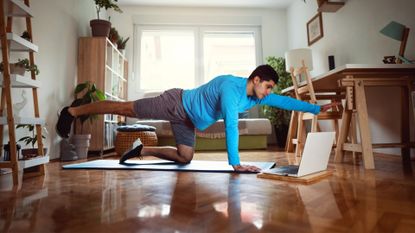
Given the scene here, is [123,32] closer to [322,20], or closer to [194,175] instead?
[322,20]

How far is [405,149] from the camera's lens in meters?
2.26

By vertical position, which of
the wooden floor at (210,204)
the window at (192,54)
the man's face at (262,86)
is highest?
the window at (192,54)

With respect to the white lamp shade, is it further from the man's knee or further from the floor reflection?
the floor reflection

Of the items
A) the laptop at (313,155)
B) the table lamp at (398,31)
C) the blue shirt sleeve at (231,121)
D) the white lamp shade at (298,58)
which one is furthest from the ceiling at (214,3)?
the laptop at (313,155)

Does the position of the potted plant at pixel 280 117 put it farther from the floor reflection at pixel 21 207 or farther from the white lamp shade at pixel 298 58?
the floor reflection at pixel 21 207

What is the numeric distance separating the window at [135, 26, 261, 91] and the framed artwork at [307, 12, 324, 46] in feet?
3.75

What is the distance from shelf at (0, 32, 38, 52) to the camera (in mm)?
1670

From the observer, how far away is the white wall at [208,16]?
5117 mm

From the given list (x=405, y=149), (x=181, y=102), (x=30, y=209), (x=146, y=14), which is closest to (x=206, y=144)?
(x=181, y=102)

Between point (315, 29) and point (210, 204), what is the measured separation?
4008mm

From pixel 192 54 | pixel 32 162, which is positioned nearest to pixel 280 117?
pixel 192 54

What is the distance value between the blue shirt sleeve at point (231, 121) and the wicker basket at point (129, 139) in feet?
6.70

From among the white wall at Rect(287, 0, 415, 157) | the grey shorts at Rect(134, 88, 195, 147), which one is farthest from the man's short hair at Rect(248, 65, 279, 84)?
the white wall at Rect(287, 0, 415, 157)

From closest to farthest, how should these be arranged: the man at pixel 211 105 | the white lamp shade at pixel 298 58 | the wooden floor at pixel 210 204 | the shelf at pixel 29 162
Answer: the wooden floor at pixel 210 204
the shelf at pixel 29 162
the man at pixel 211 105
the white lamp shade at pixel 298 58
